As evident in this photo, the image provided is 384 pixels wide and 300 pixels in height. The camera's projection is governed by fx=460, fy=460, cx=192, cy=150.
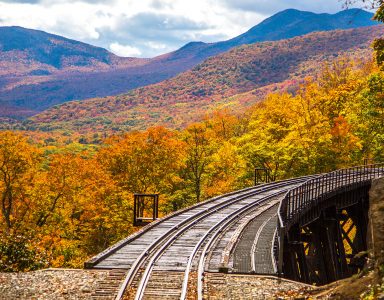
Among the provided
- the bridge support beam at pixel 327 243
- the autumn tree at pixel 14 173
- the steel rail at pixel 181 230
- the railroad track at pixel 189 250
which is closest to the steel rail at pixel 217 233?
the railroad track at pixel 189 250

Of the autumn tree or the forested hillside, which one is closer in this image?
the autumn tree

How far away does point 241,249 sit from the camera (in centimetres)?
1559

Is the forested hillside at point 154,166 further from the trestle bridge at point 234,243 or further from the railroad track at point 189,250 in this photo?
the railroad track at point 189,250

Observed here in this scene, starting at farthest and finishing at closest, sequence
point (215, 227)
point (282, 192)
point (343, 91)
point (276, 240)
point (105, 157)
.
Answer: point (343, 91)
point (105, 157)
point (282, 192)
point (215, 227)
point (276, 240)

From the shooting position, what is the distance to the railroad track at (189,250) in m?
11.9

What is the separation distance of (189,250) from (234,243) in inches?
69.5

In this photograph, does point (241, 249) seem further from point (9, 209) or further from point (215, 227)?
point (9, 209)

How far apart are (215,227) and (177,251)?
3.85 m

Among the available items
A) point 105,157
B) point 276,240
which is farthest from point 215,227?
point 105,157

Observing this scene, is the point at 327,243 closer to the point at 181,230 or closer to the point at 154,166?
the point at 181,230

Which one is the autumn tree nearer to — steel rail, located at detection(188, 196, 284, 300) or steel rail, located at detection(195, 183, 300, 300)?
steel rail, located at detection(195, 183, 300, 300)

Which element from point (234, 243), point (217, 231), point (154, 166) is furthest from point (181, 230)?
point (154, 166)

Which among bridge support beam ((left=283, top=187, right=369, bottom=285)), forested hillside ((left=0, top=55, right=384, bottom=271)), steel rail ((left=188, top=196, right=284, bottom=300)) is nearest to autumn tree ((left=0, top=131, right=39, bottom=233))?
forested hillside ((left=0, top=55, right=384, bottom=271))

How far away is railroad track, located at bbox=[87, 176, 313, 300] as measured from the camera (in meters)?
11.9
